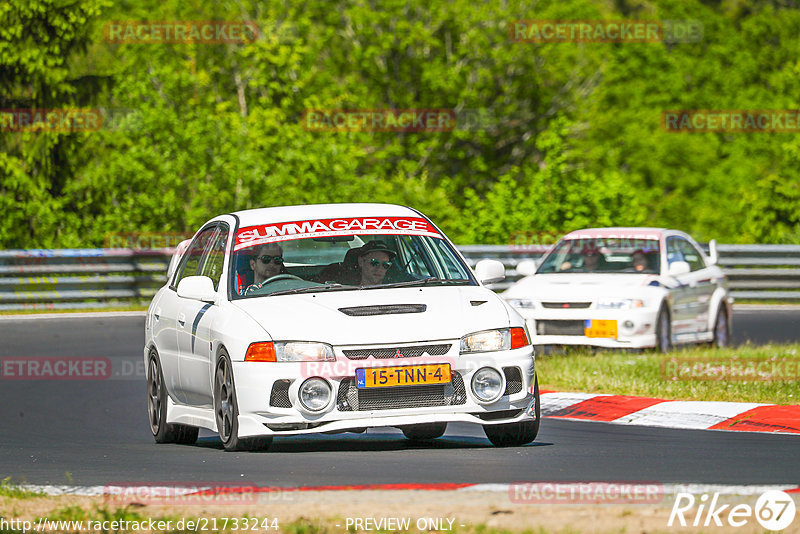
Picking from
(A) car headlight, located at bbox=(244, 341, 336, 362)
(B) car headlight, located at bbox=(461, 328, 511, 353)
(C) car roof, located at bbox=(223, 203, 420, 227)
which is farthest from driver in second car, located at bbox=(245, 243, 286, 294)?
(B) car headlight, located at bbox=(461, 328, 511, 353)

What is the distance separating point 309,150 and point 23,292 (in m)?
10.1

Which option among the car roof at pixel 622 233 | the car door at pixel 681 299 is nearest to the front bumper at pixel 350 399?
the car door at pixel 681 299

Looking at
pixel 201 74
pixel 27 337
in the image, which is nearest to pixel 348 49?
pixel 201 74

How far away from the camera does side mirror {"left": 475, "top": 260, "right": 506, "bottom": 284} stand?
33.2 feet

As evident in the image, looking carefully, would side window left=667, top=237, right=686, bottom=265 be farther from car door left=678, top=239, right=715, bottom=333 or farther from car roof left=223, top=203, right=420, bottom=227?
car roof left=223, top=203, right=420, bottom=227

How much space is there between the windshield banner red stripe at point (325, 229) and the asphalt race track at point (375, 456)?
1330 millimetres

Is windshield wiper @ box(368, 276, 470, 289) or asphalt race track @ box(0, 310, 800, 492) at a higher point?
windshield wiper @ box(368, 276, 470, 289)

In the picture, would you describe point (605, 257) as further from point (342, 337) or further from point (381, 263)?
point (342, 337)

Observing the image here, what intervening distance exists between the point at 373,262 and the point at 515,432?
1485 millimetres

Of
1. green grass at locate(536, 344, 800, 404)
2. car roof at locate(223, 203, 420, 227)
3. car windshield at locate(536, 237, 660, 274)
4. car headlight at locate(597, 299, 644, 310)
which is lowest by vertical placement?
green grass at locate(536, 344, 800, 404)

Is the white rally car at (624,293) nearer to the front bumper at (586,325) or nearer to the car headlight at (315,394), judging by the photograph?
the front bumper at (586,325)

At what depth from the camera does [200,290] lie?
9664mm

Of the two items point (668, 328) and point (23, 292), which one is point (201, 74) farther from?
point (668, 328)

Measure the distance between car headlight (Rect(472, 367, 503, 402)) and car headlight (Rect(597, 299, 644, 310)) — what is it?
7727 millimetres
